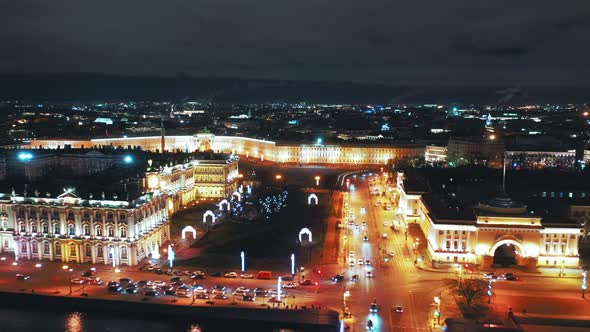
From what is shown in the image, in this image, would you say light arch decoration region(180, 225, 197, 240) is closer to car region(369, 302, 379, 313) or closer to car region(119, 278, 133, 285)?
car region(119, 278, 133, 285)

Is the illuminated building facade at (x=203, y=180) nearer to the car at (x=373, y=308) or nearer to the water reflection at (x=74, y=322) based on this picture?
the water reflection at (x=74, y=322)

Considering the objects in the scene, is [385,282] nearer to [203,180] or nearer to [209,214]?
[209,214]

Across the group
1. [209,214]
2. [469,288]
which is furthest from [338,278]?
[209,214]

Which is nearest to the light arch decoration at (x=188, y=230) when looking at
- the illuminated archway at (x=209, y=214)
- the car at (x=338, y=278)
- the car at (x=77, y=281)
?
the illuminated archway at (x=209, y=214)

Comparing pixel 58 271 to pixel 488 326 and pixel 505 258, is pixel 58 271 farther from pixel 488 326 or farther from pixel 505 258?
pixel 505 258

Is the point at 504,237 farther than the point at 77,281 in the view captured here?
Yes

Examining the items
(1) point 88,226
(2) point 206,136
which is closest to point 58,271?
(1) point 88,226

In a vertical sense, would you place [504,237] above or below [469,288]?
Result: above
